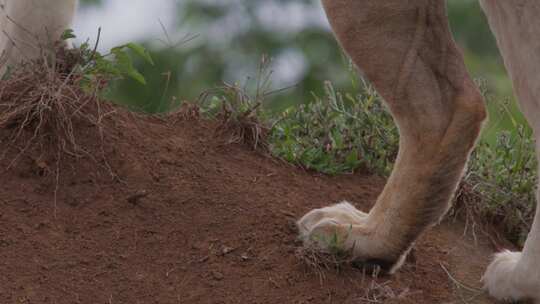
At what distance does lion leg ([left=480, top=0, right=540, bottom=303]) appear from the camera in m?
3.21

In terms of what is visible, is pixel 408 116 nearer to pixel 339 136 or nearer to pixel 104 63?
pixel 339 136

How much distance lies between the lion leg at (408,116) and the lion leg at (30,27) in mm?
1121

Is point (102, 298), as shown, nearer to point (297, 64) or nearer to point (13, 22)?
point (13, 22)

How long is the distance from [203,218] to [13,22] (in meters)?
1.06

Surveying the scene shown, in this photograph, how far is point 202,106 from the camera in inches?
167

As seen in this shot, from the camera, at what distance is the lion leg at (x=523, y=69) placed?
321 centimetres

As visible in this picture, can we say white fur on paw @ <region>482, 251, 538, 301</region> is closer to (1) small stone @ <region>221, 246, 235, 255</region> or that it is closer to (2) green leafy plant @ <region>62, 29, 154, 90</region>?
(1) small stone @ <region>221, 246, 235, 255</region>

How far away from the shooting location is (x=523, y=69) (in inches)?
127

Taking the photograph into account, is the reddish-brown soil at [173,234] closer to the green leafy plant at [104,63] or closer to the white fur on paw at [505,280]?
the white fur on paw at [505,280]

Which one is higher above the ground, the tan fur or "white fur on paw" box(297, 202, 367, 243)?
the tan fur

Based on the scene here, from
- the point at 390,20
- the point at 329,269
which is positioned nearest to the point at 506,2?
the point at 390,20

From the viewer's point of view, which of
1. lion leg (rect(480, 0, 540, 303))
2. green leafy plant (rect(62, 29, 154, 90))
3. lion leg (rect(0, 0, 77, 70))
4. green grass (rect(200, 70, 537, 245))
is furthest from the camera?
green grass (rect(200, 70, 537, 245))

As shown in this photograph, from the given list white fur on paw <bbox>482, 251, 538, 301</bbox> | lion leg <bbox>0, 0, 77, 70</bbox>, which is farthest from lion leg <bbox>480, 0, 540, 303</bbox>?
lion leg <bbox>0, 0, 77, 70</bbox>

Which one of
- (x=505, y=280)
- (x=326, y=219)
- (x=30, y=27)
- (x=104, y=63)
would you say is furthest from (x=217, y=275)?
(x=30, y=27)
